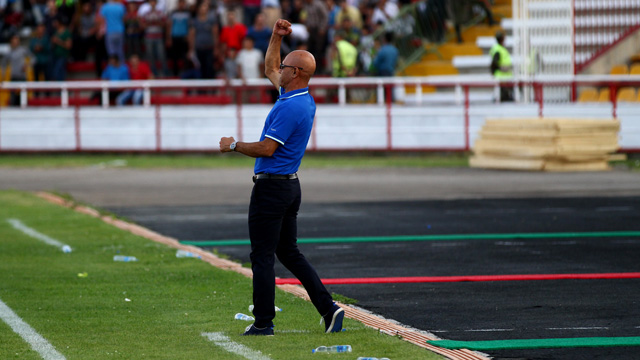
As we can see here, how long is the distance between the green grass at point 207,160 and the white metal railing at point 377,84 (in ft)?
4.25

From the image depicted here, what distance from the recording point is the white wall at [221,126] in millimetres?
26469

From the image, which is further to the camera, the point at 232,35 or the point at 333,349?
the point at 232,35

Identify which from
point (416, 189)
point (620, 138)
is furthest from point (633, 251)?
point (620, 138)

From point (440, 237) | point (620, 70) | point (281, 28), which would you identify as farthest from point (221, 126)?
point (281, 28)

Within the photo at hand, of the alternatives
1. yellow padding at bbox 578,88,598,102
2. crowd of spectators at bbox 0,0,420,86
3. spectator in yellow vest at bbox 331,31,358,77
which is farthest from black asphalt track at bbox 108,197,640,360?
crowd of spectators at bbox 0,0,420,86

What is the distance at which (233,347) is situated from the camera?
278 inches

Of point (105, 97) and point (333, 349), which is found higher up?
point (105, 97)

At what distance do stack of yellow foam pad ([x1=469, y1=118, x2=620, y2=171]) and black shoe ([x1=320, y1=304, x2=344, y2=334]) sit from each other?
51.8ft

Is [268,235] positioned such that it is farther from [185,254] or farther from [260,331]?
[185,254]

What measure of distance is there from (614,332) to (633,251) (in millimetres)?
4570

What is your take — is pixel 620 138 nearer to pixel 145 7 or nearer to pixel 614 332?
pixel 145 7

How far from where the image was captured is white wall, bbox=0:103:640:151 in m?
26.5

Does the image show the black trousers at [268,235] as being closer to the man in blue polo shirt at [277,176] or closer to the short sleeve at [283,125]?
the man in blue polo shirt at [277,176]

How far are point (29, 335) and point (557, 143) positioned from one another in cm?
1666
